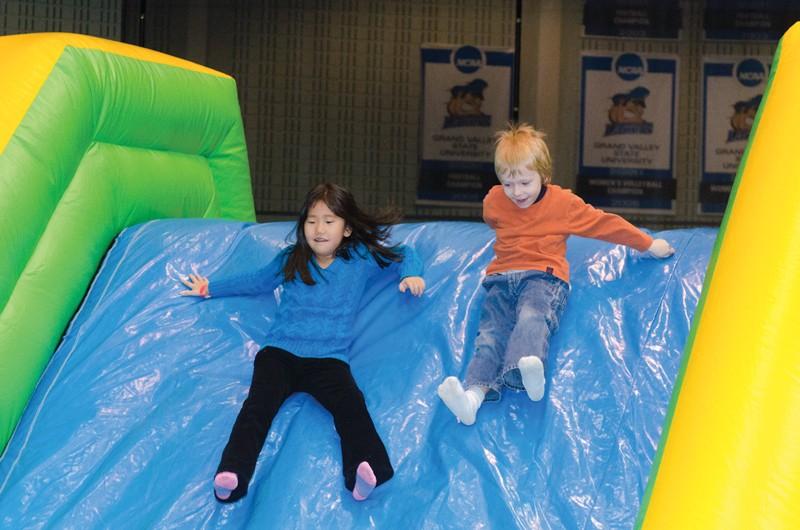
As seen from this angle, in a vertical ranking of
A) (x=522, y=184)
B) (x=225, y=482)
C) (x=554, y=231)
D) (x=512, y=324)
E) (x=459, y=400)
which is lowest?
(x=225, y=482)

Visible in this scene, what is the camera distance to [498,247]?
2287 millimetres

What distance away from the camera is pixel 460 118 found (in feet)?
17.7

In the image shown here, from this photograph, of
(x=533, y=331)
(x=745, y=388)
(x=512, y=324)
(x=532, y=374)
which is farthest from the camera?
(x=512, y=324)

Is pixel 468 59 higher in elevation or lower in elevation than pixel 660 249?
higher

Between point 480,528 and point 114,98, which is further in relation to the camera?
point 114,98

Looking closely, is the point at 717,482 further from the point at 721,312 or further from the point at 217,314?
the point at 217,314

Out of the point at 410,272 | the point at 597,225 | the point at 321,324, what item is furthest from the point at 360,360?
the point at 597,225

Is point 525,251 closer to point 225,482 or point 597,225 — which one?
point 597,225

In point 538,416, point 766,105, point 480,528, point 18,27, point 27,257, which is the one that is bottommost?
point 480,528

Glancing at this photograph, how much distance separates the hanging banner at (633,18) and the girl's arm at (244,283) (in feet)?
12.0

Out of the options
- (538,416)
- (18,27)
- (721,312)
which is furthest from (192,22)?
(721,312)

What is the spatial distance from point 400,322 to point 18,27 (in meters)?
3.54

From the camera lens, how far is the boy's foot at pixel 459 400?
1907 mm

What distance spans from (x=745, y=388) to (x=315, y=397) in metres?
1.00
